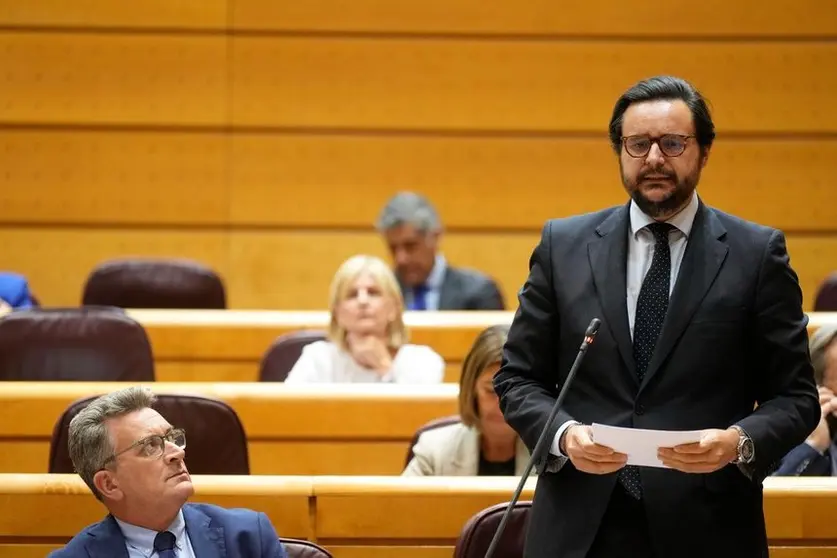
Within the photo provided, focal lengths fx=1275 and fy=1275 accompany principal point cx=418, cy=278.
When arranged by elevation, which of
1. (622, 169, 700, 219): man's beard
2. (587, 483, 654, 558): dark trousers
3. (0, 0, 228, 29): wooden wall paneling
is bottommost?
(587, 483, 654, 558): dark trousers

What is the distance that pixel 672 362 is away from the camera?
1.69 metres

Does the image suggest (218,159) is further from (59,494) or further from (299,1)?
(59,494)

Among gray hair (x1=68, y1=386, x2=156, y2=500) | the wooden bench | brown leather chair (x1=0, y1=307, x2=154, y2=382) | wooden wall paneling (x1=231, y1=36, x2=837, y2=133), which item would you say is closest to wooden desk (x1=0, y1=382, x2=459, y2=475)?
brown leather chair (x1=0, y1=307, x2=154, y2=382)

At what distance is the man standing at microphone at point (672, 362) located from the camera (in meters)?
1.69

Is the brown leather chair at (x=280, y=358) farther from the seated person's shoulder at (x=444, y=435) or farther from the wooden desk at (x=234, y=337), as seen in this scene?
the seated person's shoulder at (x=444, y=435)

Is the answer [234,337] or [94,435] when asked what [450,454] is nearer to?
[94,435]

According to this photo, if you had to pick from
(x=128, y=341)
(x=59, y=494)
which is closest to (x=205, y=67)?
(x=128, y=341)

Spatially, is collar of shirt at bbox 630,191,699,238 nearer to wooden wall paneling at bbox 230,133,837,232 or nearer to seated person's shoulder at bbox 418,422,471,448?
seated person's shoulder at bbox 418,422,471,448

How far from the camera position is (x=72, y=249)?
19.1 ft

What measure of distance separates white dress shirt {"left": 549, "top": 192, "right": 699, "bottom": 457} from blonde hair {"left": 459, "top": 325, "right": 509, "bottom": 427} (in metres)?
1.14

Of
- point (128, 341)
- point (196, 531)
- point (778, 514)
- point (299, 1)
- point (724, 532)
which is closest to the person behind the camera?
point (724, 532)

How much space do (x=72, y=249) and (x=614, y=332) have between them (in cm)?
450

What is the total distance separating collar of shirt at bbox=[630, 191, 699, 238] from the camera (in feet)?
5.79

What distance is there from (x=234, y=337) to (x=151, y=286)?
0.60 metres
